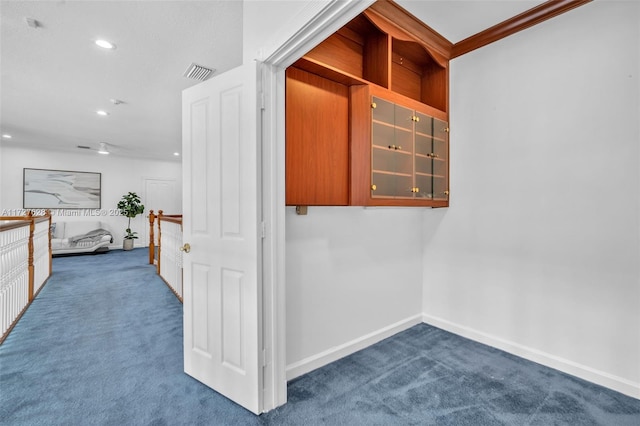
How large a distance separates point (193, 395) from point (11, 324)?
7.69 feet

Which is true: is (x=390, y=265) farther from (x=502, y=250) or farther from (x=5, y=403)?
(x=5, y=403)

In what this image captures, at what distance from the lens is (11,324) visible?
2.93 metres

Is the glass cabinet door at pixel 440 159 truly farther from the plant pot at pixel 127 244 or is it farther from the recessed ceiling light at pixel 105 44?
the plant pot at pixel 127 244

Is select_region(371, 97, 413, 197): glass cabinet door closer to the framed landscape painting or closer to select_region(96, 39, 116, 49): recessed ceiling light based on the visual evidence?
select_region(96, 39, 116, 49): recessed ceiling light

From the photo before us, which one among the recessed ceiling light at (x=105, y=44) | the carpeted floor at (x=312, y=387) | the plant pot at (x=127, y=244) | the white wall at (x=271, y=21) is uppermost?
the recessed ceiling light at (x=105, y=44)

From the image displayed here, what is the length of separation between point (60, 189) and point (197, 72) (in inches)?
255

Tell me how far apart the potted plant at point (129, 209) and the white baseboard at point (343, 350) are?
753cm

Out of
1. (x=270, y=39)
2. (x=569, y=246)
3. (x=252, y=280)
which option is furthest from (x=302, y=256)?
(x=569, y=246)

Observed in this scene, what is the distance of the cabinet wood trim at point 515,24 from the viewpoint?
222cm

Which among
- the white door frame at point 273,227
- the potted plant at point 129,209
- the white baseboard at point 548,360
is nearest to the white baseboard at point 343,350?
the white door frame at point 273,227

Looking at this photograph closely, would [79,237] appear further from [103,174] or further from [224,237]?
[224,237]

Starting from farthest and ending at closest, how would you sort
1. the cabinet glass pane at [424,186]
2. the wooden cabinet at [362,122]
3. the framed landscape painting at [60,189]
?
the framed landscape painting at [60,189], the cabinet glass pane at [424,186], the wooden cabinet at [362,122]

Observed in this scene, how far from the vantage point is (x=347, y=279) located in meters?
2.49

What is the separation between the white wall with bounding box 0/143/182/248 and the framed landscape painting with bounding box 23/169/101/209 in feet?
0.37
